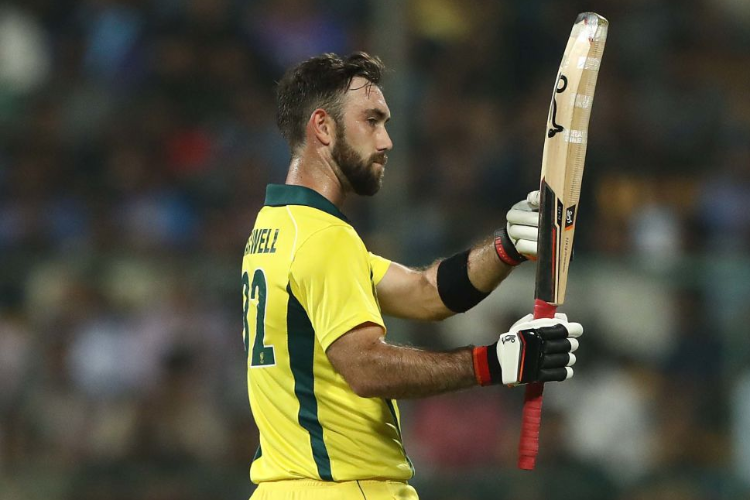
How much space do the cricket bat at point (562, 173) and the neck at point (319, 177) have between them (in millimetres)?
772

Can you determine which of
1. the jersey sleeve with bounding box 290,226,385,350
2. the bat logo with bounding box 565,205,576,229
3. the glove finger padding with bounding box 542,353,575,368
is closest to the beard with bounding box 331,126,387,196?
the jersey sleeve with bounding box 290,226,385,350

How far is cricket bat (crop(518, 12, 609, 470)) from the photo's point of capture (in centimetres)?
443

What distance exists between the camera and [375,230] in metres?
8.26

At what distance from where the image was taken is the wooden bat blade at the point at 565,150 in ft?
14.5

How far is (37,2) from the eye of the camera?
32.0 feet

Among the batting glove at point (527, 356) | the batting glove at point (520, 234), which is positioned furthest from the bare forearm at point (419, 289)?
the batting glove at point (527, 356)

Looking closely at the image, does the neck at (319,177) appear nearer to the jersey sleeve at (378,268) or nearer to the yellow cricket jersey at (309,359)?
the yellow cricket jersey at (309,359)

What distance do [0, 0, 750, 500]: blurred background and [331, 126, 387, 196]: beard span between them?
334cm

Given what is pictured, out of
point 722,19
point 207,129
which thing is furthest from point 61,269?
point 722,19

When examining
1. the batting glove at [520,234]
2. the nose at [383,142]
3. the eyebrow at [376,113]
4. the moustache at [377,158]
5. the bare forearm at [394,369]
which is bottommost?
the bare forearm at [394,369]

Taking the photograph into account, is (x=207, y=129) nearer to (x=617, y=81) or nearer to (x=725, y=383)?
(x=617, y=81)

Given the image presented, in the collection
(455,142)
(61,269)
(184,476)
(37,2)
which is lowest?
(184,476)

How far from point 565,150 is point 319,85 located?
0.97 metres

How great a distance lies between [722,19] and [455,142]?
2826mm
